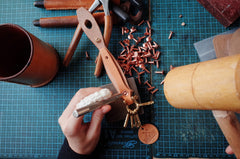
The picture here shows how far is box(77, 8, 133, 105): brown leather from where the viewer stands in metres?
0.69

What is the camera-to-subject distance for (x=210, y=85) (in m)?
0.41

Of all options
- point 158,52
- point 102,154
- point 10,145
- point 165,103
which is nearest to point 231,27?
point 158,52

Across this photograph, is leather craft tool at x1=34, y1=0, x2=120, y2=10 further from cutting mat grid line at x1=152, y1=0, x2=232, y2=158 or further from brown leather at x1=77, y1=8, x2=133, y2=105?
cutting mat grid line at x1=152, y1=0, x2=232, y2=158

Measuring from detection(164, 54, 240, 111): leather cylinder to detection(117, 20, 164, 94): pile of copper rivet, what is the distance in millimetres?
299

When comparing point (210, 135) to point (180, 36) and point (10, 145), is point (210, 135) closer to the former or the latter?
point (180, 36)

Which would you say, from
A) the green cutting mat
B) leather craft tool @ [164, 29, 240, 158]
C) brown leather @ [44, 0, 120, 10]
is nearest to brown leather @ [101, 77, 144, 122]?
the green cutting mat

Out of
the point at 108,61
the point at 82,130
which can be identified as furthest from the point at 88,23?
the point at 82,130

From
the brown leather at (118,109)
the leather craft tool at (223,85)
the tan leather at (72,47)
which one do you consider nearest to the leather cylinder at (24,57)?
the tan leather at (72,47)

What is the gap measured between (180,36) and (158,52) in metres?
0.14

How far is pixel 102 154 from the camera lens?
2.70ft

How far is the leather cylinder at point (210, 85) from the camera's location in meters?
0.37

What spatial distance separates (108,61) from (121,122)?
1.00 ft

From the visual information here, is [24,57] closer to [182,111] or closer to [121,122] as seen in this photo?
[121,122]

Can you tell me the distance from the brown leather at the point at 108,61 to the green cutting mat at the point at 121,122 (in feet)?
0.40
